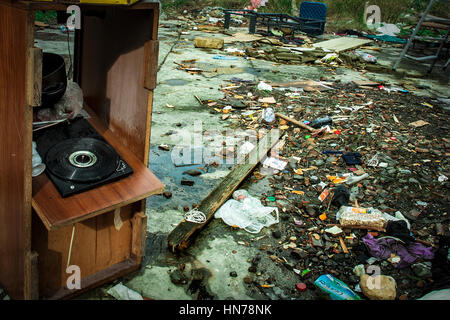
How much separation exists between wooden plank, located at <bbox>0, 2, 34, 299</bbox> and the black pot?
0.35 metres

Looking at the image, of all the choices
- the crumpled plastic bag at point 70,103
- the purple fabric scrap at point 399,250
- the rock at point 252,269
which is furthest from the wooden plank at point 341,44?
the crumpled plastic bag at point 70,103

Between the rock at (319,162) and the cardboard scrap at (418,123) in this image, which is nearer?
the rock at (319,162)

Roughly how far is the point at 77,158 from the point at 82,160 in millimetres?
28

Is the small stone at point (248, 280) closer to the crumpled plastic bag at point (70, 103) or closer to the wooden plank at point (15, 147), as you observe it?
the wooden plank at point (15, 147)

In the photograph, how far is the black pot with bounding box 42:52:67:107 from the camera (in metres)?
1.96

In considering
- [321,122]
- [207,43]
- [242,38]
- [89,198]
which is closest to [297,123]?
[321,122]

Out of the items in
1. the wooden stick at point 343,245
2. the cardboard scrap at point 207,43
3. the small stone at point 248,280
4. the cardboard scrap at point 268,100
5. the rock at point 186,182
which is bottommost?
the small stone at point 248,280

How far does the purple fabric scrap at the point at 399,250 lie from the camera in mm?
2723

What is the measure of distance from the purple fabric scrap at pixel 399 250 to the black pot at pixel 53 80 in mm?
2491

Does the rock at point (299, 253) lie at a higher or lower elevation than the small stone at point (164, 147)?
lower

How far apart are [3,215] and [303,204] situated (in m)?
2.42

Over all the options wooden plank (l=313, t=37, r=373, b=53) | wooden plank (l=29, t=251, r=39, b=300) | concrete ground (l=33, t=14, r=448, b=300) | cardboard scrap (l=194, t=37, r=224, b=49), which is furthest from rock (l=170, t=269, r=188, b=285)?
wooden plank (l=313, t=37, r=373, b=53)

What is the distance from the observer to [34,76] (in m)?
1.42
